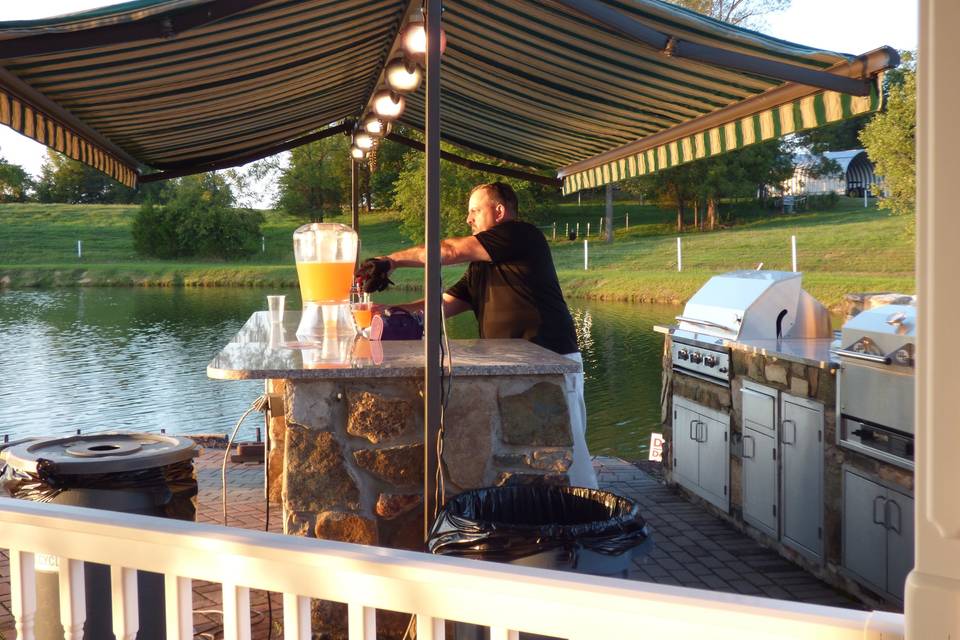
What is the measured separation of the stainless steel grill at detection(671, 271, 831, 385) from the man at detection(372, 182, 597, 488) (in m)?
1.52

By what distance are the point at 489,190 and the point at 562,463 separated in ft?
5.87

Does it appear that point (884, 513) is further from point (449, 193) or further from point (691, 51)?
point (449, 193)

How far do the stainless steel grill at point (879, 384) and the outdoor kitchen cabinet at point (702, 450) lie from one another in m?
1.31

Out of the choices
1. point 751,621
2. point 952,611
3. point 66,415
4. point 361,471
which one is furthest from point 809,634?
point 66,415

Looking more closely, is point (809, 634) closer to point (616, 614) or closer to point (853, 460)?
point (616, 614)

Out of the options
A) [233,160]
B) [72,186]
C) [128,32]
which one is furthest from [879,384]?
[72,186]

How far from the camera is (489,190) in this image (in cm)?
452

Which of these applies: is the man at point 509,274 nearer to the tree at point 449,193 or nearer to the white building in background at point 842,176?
the tree at point 449,193

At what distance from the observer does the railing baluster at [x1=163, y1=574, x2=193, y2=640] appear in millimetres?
1502

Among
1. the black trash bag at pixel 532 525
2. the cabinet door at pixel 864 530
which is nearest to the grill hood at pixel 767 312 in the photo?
the cabinet door at pixel 864 530

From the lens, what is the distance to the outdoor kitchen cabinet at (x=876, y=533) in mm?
3766

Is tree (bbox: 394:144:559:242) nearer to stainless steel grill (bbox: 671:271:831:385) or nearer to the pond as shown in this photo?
the pond

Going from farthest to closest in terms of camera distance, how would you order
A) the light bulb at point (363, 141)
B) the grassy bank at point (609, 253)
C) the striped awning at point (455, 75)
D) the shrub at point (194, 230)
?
the shrub at point (194, 230)
the grassy bank at point (609, 253)
the light bulb at point (363, 141)
the striped awning at point (455, 75)

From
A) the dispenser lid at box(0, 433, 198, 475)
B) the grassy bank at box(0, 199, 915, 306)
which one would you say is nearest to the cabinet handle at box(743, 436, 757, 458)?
the dispenser lid at box(0, 433, 198, 475)
